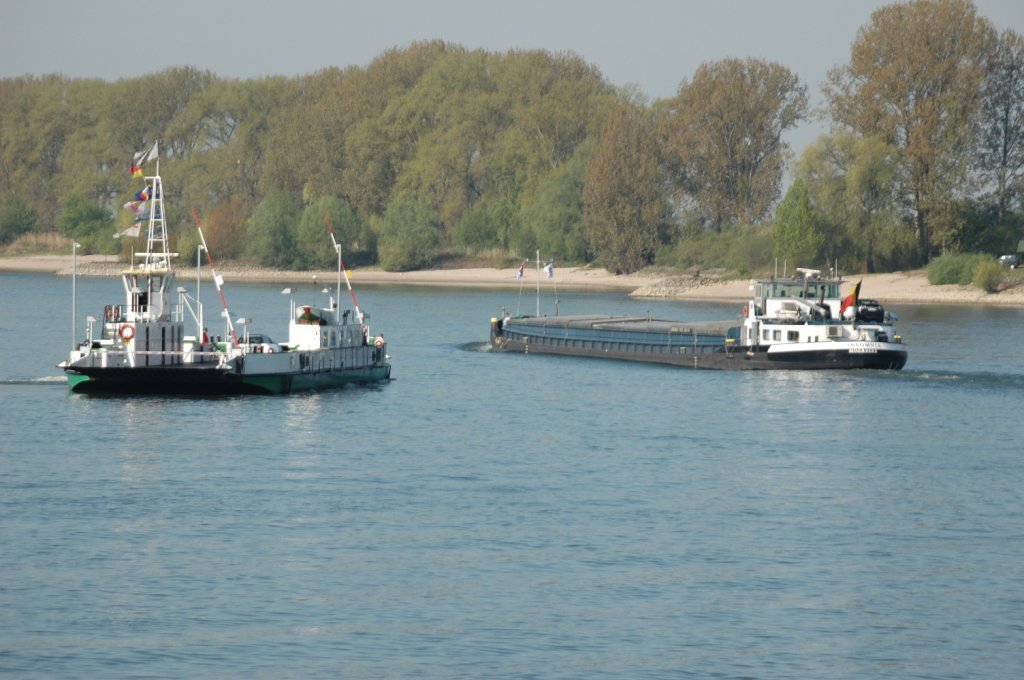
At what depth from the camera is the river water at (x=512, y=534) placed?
34.4m

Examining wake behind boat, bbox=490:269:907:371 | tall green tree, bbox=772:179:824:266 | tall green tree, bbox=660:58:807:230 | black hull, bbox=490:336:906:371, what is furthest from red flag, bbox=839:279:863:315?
tall green tree, bbox=660:58:807:230

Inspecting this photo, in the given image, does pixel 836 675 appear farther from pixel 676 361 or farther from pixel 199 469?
pixel 676 361

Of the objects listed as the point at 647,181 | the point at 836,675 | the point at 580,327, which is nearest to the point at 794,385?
the point at 580,327

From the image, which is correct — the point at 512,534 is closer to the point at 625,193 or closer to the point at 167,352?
the point at 167,352

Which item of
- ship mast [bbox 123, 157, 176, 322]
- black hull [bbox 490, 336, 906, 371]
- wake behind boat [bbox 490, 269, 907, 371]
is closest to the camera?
ship mast [bbox 123, 157, 176, 322]

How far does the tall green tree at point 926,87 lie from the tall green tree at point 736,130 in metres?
18.7

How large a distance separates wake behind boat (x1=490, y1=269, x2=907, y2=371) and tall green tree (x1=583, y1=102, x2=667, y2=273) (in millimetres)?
81555

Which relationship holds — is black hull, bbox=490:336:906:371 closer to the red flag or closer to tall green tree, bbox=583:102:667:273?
the red flag

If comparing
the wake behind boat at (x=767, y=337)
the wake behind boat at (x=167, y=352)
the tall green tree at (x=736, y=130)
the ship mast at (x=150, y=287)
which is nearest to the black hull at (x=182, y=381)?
the wake behind boat at (x=167, y=352)

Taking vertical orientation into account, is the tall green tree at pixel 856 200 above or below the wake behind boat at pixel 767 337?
above

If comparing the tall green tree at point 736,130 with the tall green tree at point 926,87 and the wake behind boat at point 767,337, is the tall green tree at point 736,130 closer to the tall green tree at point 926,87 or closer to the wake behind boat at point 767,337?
the tall green tree at point 926,87

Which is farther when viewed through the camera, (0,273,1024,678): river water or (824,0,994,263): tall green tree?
(824,0,994,263): tall green tree

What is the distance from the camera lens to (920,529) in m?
46.3

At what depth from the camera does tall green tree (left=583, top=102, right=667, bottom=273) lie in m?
189
